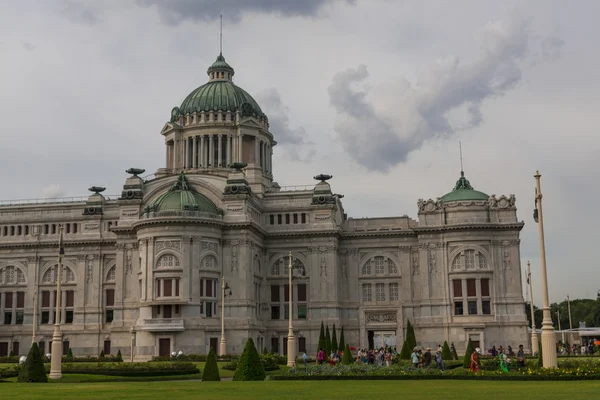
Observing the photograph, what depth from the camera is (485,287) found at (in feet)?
301

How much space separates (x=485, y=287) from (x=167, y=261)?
35928mm

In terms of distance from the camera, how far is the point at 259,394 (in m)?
32.7

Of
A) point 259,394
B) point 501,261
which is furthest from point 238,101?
point 259,394

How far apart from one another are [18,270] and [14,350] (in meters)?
9.82

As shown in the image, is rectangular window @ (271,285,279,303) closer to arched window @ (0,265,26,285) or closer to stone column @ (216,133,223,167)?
stone column @ (216,133,223,167)

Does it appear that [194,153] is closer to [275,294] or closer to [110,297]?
[110,297]

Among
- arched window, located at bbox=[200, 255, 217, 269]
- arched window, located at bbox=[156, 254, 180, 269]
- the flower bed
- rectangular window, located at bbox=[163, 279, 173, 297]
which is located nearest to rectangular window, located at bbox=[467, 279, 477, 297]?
arched window, located at bbox=[200, 255, 217, 269]

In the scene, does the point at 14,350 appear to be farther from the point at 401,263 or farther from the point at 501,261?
the point at 501,261

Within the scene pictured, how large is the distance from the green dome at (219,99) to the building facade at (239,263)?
64 centimetres

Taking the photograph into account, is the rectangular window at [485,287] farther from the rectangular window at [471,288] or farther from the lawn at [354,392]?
the lawn at [354,392]

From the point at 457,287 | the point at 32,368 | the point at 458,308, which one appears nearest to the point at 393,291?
the point at 457,287

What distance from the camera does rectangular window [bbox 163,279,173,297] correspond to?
8538cm

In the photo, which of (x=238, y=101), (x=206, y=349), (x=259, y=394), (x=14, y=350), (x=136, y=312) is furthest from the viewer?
(x=238, y=101)

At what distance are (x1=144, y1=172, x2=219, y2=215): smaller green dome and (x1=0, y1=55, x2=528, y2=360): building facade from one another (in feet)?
0.68
